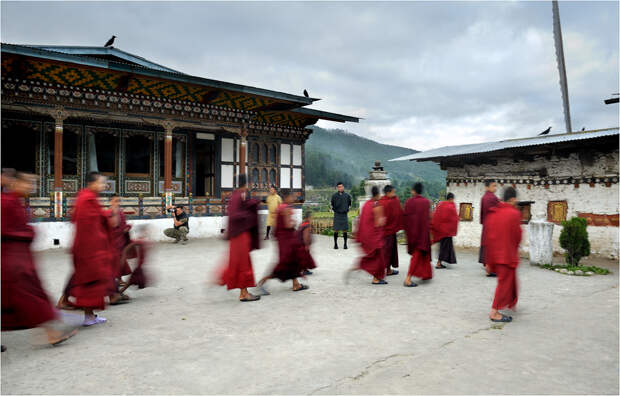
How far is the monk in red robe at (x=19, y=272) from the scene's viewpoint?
3.47m

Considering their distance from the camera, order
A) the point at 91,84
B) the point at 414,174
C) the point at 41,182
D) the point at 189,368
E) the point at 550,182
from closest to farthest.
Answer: the point at 189,368 → the point at 550,182 → the point at 91,84 → the point at 41,182 → the point at 414,174

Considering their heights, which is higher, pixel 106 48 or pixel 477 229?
pixel 106 48

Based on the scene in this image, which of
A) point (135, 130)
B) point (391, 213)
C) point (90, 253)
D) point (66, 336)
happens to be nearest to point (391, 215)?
point (391, 213)

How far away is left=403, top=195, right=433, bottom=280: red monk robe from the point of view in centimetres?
644

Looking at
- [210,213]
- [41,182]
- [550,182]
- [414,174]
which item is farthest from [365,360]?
[414,174]

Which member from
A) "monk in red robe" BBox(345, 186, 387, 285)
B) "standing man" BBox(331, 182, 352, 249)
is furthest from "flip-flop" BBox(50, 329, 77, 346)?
"standing man" BBox(331, 182, 352, 249)

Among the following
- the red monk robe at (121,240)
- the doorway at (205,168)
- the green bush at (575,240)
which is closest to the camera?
the red monk robe at (121,240)

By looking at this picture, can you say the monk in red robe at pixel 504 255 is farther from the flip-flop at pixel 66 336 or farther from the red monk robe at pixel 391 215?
the flip-flop at pixel 66 336

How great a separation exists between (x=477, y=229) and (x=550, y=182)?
2.22 meters

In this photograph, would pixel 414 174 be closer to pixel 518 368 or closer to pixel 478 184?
pixel 478 184

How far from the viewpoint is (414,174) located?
103312mm

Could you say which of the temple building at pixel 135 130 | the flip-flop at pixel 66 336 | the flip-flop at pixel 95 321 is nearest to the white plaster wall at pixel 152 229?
the temple building at pixel 135 130

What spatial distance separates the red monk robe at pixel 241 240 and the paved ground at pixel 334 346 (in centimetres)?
31

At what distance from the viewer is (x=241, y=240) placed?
18.1ft
